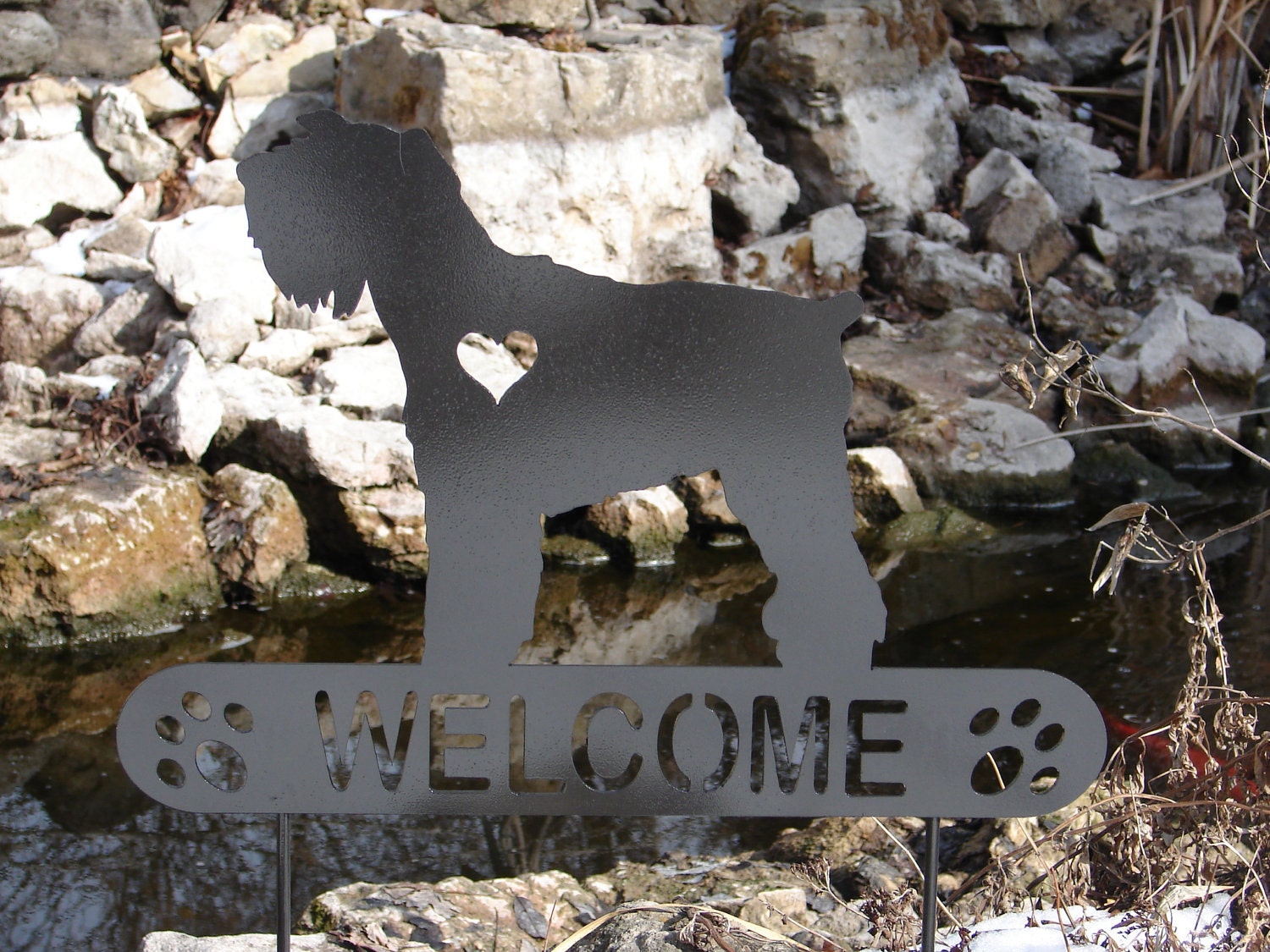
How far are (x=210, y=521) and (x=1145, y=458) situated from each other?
192 inches

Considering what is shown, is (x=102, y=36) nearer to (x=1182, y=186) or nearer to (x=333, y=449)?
(x=333, y=449)

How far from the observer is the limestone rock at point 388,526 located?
4.70 metres

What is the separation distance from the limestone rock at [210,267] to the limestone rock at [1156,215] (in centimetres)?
575

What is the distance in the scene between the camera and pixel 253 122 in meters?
6.97

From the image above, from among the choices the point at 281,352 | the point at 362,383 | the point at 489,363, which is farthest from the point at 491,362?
the point at 281,352

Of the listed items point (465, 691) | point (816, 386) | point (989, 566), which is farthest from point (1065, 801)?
point (989, 566)

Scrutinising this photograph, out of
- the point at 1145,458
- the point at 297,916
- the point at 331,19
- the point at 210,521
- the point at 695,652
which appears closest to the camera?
the point at 297,916

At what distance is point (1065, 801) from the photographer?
182 centimetres

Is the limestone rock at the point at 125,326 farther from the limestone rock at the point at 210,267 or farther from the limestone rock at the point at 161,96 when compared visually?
the limestone rock at the point at 161,96

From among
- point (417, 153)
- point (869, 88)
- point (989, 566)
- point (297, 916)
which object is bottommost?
point (297, 916)

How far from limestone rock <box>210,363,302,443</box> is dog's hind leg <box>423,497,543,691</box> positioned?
3321 mm

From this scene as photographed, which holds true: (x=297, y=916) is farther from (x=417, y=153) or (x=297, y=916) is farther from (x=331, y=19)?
(x=331, y=19)

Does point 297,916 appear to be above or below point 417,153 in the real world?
below

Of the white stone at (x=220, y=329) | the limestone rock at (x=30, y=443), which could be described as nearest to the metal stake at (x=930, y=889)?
the limestone rock at (x=30, y=443)
